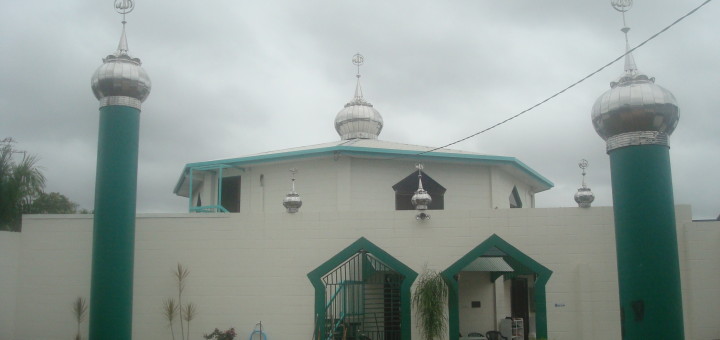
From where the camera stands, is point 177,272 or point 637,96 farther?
point 177,272

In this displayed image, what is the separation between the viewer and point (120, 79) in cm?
1434

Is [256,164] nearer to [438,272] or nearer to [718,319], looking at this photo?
[438,272]

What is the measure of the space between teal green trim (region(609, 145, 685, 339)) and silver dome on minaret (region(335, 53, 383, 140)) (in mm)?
10607

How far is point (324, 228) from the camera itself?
14.9m

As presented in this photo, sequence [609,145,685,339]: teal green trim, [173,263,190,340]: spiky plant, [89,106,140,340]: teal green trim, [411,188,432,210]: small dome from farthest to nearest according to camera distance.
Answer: [173,263,190,340]: spiky plant
[411,188,432,210]: small dome
[89,106,140,340]: teal green trim
[609,145,685,339]: teal green trim

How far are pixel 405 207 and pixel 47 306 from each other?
8855 millimetres

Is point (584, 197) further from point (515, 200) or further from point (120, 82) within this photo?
point (120, 82)

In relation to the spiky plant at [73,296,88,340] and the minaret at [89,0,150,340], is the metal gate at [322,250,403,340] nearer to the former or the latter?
the minaret at [89,0,150,340]

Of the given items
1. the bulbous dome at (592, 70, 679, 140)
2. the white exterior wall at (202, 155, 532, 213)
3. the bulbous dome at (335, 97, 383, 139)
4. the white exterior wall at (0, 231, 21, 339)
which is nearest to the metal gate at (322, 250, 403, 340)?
the white exterior wall at (202, 155, 532, 213)

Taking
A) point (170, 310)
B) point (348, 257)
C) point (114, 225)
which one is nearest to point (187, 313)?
point (170, 310)

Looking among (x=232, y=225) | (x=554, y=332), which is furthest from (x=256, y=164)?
(x=554, y=332)

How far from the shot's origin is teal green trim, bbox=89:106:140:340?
1375 cm

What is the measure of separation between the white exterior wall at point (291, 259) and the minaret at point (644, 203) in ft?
12.4

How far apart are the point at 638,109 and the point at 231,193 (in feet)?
40.4
